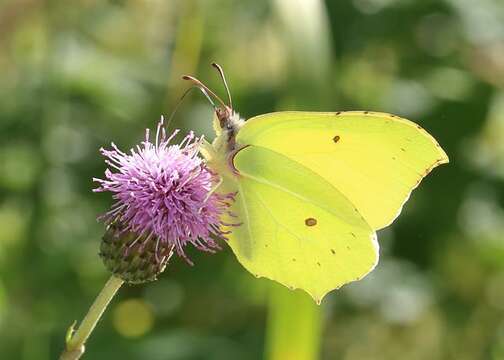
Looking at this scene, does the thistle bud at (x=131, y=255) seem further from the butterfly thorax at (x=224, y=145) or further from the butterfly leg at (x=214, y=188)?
the butterfly thorax at (x=224, y=145)

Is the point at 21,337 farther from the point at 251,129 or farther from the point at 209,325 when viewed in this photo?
the point at 251,129

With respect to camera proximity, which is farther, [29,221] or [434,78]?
[434,78]

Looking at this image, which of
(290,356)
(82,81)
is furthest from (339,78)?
(290,356)

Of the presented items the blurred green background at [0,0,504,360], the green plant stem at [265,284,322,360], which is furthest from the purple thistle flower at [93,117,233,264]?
the blurred green background at [0,0,504,360]

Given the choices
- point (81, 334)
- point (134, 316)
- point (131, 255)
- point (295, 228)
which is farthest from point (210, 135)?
point (81, 334)

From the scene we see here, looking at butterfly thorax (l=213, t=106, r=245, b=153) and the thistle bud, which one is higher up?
butterfly thorax (l=213, t=106, r=245, b=153)

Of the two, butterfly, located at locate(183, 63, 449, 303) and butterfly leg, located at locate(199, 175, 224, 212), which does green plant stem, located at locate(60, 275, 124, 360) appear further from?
butterfly, located at locate(183, 63, 449, 303)
